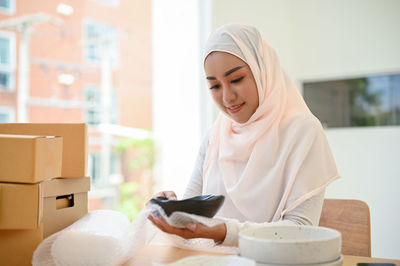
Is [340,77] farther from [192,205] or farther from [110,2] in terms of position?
[192,205]

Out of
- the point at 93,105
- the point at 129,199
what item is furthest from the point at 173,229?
the point at 129,199

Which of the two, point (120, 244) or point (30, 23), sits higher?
point (30, 23)

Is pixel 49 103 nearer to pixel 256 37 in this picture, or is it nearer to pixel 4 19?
pixel 4 19

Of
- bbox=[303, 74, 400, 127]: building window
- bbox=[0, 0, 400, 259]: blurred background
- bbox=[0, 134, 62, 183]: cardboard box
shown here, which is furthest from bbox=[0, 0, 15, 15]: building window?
bbox=[303, 74, 400, 127]: building window

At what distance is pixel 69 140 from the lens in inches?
47.9

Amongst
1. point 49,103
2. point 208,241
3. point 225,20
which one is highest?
point 225,20

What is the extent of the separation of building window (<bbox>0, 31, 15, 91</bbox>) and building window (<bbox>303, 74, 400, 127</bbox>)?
2.22 meters

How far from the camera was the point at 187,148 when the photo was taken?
3.17 meters

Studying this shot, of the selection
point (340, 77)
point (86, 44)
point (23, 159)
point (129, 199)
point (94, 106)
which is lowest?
point (129, 199)

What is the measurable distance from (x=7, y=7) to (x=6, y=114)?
1.83 ft

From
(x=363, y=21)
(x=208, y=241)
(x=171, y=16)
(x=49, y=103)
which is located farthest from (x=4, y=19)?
(x=363, y=21)

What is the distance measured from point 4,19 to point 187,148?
4.60 ft

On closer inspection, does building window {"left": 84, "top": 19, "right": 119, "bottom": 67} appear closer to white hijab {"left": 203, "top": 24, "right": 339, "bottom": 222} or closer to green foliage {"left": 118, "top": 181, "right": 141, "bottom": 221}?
green foliage {"left": 118, "top": 181, "right": 141, "bottom": 221}

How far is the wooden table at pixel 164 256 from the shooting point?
98cm
